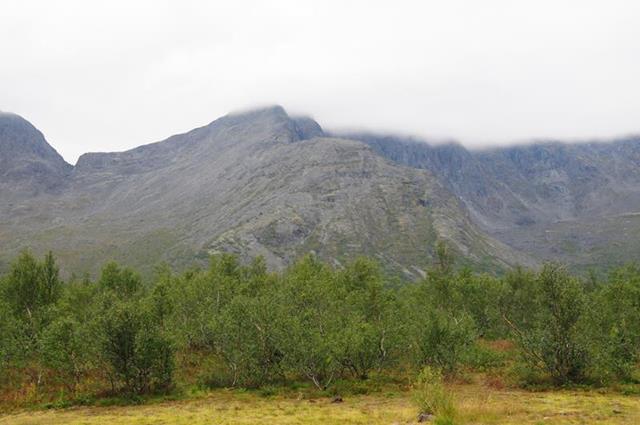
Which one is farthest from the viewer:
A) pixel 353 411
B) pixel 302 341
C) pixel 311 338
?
pixel 311 338

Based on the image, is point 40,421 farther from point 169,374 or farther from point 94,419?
point 169,374

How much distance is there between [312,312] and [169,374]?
1532 cm

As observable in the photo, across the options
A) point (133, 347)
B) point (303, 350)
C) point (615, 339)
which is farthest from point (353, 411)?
point (615, 339)

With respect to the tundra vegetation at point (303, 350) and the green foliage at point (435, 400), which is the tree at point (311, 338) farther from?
the green foliage at point (435, 400)

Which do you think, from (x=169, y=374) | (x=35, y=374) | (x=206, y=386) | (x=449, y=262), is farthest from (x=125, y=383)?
(x=449, y=262)

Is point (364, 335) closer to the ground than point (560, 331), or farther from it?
closer to the ground

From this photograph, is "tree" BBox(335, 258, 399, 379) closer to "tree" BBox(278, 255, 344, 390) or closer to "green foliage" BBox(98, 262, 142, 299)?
"tree" BBox(278, 255, 344, 390)

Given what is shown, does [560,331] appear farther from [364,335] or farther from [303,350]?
[303,350]

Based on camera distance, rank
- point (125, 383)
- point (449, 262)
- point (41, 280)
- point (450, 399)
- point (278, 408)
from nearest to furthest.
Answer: point (450, 399)
point (278, 408)
point (125, 383)
point (41, 280)
point (449, 262)

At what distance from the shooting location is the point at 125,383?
45.8 m

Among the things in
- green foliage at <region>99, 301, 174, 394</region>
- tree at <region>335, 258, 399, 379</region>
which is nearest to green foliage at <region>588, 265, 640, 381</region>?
tree at <region>335, 258, 399, 379</region>

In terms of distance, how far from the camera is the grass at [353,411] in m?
32.8

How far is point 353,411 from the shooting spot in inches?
1470

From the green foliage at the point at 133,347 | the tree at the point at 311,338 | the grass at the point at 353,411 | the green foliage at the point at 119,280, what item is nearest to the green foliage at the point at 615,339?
the grass at the point at 353,411
